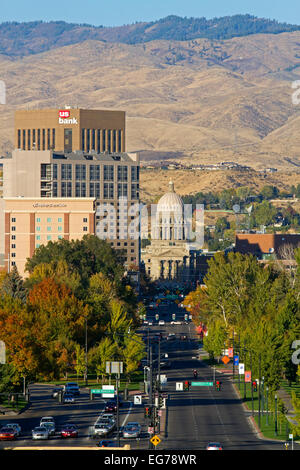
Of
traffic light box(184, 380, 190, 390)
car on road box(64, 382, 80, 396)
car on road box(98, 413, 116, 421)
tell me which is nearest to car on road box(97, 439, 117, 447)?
car on road box(98, 413, 116, 421)

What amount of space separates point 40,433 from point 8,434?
8.37ft

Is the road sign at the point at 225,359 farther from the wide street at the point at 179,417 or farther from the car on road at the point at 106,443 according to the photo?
the car on road at the point at 106,443

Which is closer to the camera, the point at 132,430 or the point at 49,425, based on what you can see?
the point at 132,430

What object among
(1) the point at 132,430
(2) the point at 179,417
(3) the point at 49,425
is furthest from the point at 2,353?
(1) the point at 132,430

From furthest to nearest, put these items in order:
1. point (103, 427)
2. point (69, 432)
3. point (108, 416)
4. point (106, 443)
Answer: point (108, 416)
point (103, 427)
point (69, 432)
point (106, 443)

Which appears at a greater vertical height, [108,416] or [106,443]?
[106,443]

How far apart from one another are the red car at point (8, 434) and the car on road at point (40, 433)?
150 centimetres

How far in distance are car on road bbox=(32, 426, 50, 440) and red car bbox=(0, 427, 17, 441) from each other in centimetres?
150

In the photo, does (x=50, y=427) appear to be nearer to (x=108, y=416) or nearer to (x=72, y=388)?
(x=108, y=416)

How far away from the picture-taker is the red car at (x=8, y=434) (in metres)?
92.8

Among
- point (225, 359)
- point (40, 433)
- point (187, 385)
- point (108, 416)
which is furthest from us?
point (225, 359)

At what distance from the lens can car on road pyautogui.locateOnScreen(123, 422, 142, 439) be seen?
94750mm

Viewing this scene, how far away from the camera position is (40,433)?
94.5m
